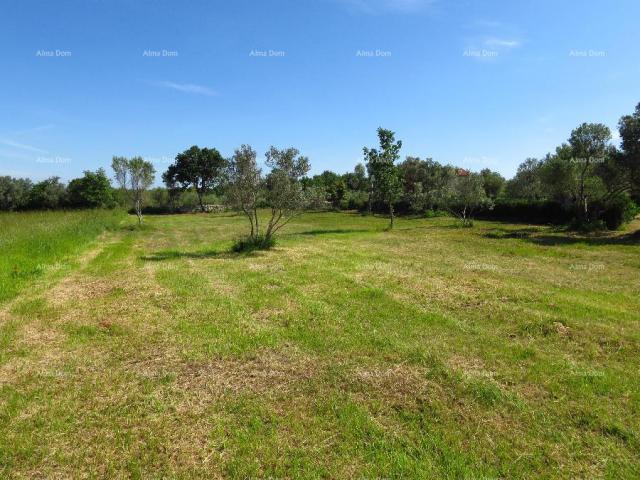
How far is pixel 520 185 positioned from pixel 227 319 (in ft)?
268

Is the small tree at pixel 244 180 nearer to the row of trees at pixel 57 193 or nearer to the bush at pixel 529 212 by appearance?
the bush at pixel 529 212

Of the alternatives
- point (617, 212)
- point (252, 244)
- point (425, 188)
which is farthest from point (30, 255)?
point (425, 188)

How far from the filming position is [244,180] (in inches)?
762

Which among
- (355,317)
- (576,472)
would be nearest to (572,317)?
(355,317)

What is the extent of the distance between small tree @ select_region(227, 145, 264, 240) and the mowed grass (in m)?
7.92

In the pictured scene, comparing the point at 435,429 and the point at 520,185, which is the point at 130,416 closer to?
the point at 435,429

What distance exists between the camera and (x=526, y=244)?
22469mm

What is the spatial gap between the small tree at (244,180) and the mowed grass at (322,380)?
26.0ft

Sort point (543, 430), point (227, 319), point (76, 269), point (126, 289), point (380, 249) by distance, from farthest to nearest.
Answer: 1. point (380, 249)
2. point (76, 269)
3. point (126, 289)
4. point (227, 319)
5. point (543, 430)

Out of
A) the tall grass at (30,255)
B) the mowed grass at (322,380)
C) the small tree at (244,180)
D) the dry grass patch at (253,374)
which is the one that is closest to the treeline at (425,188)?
the small tree at (244,180)

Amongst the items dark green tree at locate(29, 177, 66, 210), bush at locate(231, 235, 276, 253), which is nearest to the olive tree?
bush at locate(231, 235, 276, 253)

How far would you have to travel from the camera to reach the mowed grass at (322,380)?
4.39 metres

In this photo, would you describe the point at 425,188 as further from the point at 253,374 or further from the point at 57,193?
the point at 57,193

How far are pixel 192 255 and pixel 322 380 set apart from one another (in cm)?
1401
